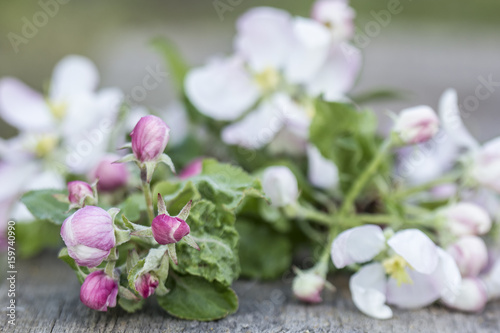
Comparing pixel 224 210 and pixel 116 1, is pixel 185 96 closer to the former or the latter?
pixel 224 210

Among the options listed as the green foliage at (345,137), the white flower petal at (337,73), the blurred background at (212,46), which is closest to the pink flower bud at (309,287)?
the green foliage at (345,137)

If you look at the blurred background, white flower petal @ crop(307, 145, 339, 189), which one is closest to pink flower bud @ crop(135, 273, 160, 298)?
white flower petal @ crop(307, 145, 339, 189)

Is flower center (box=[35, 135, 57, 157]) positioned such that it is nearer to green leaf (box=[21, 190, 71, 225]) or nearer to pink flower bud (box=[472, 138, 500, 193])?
green leaf (box=[21, 190, 71, 225])

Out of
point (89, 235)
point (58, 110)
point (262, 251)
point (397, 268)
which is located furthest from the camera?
point (58, 110)

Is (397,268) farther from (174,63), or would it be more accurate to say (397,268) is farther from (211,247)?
(174,63)

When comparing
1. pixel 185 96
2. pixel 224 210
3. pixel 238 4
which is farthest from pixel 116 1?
pixel 224 210

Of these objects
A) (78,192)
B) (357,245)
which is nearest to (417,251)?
(357,245)

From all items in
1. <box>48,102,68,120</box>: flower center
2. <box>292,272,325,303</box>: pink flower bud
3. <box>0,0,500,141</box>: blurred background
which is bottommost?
<box>0,0,500,141</box>: blurred background
